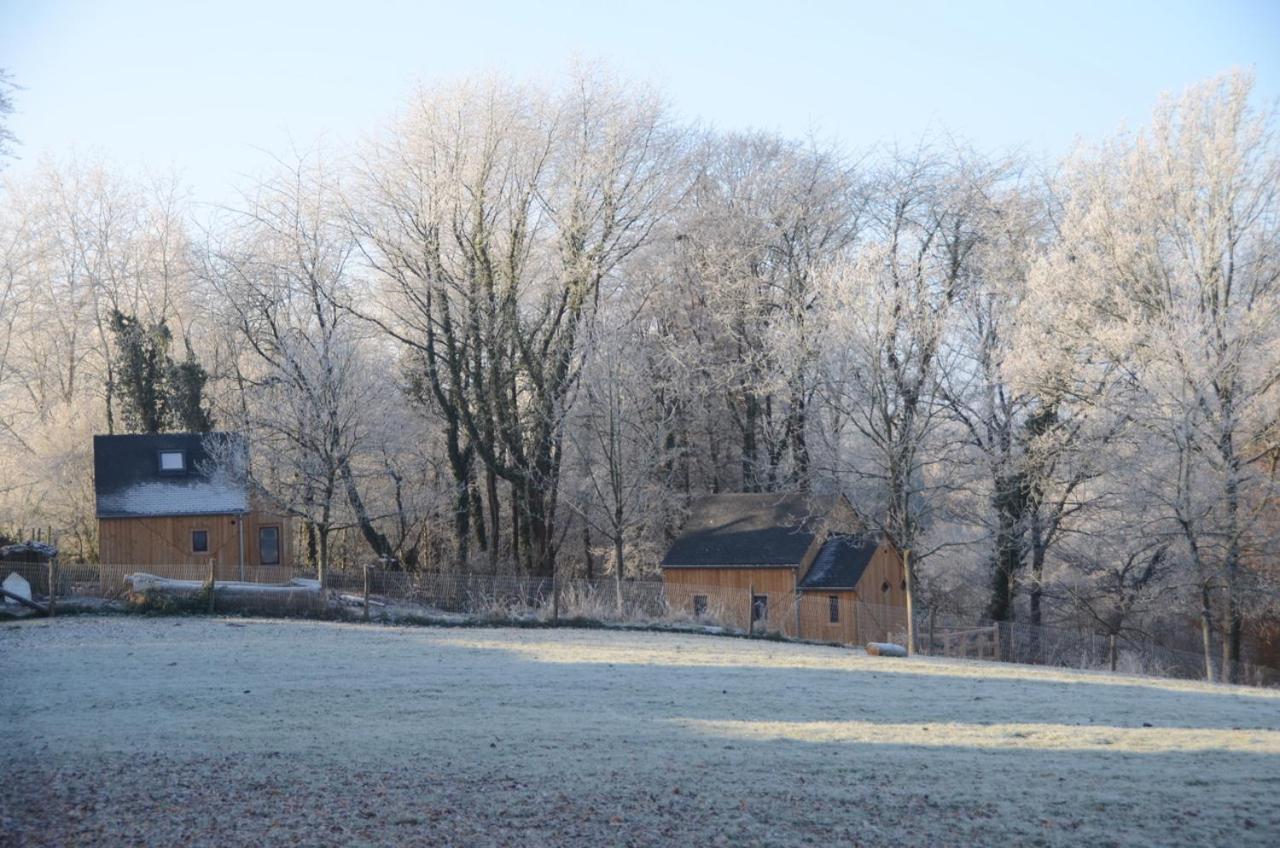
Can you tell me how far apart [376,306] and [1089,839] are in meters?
41.5

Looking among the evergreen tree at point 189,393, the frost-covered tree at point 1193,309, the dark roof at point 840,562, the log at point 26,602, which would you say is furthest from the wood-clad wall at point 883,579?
the evergreen tree at point 189,393

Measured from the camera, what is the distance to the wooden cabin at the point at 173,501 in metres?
41.2

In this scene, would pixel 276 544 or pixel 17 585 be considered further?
pixel 276 544

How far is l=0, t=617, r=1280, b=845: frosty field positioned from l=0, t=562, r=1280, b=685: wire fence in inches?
379

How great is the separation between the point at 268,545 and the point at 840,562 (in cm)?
2125

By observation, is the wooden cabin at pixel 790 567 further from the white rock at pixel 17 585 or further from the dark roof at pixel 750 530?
the white rock at pixel 17 585

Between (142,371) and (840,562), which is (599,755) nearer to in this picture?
(840,562)

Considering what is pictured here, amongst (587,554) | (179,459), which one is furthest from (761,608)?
(179,459)

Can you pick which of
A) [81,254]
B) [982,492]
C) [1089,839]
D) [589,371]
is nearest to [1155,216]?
[982,492]

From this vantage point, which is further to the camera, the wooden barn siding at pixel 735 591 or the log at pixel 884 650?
the wooden barn siding at pixel 735 591

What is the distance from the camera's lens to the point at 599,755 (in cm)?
1164

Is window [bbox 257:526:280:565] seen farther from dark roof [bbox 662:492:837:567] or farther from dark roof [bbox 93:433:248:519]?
dark roof [bbox 662:492:837:567]

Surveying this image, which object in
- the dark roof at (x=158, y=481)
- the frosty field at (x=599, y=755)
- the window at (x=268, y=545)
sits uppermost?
the dark roof at (x=158, y=481)

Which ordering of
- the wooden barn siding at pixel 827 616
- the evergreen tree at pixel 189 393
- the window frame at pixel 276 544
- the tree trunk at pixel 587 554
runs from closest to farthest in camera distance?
the wooden barn siding at pixel 827 616
the window frame at pixel 276 544
the evergreen tree at pixel 189 393
the tree trunk at pixel 587 554
